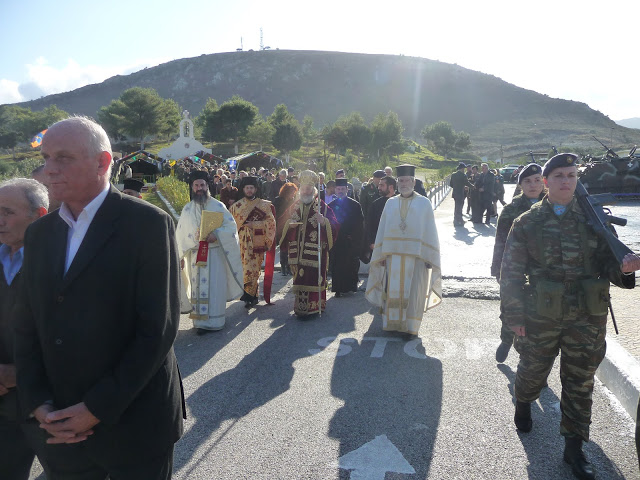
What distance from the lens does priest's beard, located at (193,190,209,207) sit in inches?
270

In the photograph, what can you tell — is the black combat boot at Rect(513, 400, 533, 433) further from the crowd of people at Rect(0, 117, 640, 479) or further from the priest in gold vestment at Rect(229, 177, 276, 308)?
the priest in gold vestment at Rect(229, 177, 276, 308)

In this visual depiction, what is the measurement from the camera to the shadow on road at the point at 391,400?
3.71 metres

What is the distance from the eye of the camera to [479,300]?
7715 millimetres

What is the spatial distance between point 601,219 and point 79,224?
3080 mm

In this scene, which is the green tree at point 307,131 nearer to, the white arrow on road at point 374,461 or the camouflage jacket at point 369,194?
the camouflage jacket at point 369,194

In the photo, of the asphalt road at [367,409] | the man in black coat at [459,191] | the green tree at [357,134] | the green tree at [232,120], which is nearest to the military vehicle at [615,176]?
the man in black coat at [459,191]

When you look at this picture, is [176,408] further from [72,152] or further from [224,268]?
[224,268]

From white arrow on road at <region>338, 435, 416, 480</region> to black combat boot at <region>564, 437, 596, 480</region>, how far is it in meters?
0.98

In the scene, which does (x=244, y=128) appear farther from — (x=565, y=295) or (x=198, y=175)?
(x=565, y=295)

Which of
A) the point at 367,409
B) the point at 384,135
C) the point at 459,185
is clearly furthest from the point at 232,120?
the point at 367,409

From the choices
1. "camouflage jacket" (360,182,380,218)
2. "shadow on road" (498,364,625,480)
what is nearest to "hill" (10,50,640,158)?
"camouflage jacket" (360,182,380,218)

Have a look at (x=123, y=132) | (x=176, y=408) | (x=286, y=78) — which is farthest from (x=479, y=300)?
(x=286, y=78)

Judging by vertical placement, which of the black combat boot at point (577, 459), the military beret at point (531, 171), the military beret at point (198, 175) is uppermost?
the military beret at point (531, 171)

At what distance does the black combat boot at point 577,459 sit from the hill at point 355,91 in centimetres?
11836
